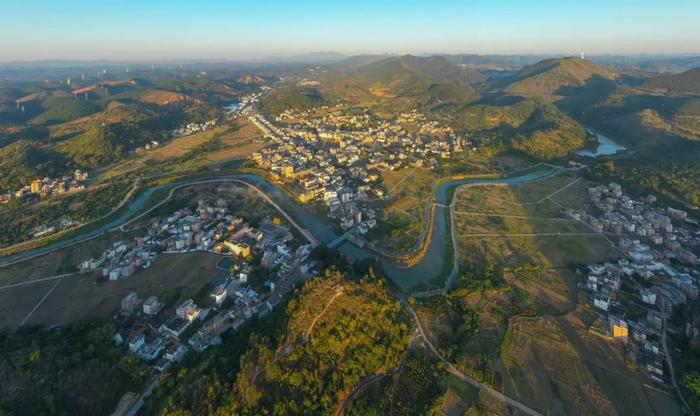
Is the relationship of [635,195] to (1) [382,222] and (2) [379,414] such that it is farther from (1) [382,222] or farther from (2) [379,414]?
(2) [379,414]

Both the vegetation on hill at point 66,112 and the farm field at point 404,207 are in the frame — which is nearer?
the farm field at point 404,207

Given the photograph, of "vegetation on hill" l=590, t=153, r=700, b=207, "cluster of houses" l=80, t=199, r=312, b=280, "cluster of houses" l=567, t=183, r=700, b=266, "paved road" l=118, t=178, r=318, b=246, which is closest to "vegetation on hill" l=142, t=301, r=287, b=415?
"cluster of houses" l=80, t=199, r=312, b=280

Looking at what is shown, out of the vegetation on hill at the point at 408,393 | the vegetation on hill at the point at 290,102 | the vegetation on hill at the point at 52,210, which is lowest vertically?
the vegetation on hill at the point at 408,393

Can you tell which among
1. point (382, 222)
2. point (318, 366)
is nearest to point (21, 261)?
point (318, 366)

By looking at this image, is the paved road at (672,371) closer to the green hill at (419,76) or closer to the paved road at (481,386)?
the paved road at (481,386)

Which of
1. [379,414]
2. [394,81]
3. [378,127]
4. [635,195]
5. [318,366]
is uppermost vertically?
[394,81]

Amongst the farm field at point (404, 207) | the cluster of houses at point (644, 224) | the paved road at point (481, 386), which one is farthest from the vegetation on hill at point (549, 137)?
the paved road at point (481, 386)

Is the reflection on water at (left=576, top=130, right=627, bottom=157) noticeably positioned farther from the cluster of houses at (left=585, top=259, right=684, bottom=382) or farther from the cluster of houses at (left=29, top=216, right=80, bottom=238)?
the cluster of houses at (left=29, top=216, right=80, bottom=238)

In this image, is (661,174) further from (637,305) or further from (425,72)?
(425,72)
